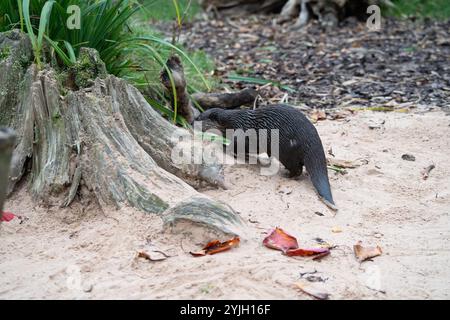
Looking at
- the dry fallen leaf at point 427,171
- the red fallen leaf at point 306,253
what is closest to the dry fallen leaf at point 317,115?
the dry fallen leaf at point 427,171

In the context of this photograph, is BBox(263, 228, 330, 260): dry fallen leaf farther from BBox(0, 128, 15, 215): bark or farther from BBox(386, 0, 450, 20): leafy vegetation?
BBox(386, 0, 450, 20): leafy vegetation

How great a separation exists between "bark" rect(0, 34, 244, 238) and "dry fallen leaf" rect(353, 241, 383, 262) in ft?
1.76

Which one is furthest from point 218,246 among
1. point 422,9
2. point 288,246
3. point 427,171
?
point 422,9

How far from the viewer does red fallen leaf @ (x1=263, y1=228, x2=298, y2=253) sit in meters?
2.68

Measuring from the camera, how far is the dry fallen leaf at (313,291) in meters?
2.29

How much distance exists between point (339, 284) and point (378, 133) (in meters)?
2.30

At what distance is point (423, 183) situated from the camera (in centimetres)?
363

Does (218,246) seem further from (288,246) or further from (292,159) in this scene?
(292,159)

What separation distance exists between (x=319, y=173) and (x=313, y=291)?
4.36 ft

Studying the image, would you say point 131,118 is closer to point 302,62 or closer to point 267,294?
point 267,294

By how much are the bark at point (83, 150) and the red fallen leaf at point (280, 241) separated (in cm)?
16

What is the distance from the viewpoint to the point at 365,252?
8.82ft

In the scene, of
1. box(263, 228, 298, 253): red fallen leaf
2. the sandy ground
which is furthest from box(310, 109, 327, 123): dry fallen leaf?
box(263, 228, 298, 253): red fallen leaf

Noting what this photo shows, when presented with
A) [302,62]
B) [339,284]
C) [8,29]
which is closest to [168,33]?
[302,62]
